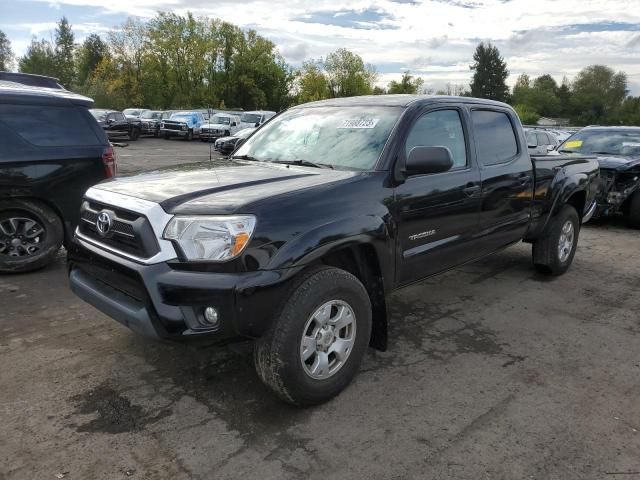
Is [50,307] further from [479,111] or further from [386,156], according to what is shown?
[479,111]

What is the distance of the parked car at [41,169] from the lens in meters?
5.25

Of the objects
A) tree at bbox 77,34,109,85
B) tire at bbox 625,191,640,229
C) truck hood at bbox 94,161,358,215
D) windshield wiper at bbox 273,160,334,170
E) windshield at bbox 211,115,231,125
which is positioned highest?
tree at bbox 77,34,109,85

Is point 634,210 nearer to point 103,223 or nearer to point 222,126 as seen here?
point 103,223

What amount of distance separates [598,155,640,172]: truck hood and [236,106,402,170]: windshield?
6.22 metres

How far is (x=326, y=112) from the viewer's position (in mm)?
4230

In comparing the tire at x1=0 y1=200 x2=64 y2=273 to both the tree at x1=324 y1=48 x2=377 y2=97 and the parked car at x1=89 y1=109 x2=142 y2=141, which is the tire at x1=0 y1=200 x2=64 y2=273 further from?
the tree at x1=324 y1=48 x2=377 y2=97

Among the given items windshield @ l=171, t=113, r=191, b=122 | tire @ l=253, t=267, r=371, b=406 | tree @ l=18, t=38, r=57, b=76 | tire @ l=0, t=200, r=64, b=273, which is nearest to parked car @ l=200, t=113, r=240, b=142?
windshield @ l=171, t=113, r=191, b=122

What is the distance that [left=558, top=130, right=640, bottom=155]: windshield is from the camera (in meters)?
9.19

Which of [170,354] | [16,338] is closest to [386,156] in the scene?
[170,354]

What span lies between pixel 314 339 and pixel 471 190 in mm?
2001

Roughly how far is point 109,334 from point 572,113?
101102mm

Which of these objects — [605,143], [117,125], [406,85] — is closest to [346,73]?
[406,85]

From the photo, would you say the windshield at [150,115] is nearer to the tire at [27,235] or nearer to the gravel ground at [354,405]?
the tire at [27,235]

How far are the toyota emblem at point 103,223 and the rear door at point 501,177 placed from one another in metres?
2.90
